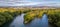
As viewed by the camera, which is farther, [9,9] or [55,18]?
[9,9]

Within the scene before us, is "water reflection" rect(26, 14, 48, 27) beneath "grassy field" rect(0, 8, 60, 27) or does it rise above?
beneath

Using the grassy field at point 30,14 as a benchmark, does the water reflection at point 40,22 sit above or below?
below

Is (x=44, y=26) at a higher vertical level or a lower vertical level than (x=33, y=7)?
lower

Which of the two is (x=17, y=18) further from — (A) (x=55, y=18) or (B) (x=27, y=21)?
(A) (x=55, y=18)

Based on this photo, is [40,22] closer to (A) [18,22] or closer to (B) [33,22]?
(B) [33,22]

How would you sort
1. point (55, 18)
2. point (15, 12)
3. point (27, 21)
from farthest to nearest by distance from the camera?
point (15, 12) → point (27, 21) → point (55, 18)

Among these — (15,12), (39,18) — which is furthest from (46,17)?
(15,12)

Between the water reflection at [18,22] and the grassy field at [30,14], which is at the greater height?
the grassy field at [30,14]

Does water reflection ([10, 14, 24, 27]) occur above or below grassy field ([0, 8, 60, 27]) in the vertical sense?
below
